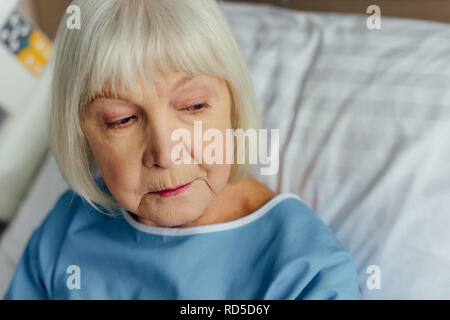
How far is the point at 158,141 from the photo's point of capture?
78 centimetres

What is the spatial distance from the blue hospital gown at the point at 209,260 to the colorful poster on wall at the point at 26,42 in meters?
0.58

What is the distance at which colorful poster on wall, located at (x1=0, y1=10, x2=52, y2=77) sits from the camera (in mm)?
1383

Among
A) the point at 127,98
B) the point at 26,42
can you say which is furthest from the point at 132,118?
→ the point at 26,42

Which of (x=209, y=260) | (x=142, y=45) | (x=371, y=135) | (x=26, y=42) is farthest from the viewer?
(x=26, y=42)

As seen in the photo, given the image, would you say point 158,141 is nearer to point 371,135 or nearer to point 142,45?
point 142,45

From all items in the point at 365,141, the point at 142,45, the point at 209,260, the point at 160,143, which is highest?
the point at 142,45

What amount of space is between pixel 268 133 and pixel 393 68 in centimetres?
33

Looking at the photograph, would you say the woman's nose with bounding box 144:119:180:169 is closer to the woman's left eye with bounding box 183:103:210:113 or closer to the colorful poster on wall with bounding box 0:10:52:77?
the woman's left eye with bounding box 183:103:210:113

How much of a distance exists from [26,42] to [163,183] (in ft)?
2.86

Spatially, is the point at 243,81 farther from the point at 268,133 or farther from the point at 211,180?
the point at 268,133

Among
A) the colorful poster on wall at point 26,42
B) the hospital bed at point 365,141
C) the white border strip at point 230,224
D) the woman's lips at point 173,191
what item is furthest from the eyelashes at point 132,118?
the colorful poster on wall at point 26,42

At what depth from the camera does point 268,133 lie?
1.21m

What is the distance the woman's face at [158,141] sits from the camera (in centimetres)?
78

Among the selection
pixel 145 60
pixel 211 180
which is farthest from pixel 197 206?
pixel 145 60
